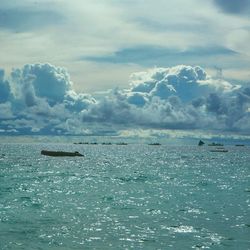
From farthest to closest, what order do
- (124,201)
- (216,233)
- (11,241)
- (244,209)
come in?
1. (124,201)
2. (244,209)
3. (216,233)
4. (11,241)

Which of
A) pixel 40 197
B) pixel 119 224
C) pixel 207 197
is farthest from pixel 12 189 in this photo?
pixel 119 224

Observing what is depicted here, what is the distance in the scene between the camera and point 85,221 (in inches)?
1714

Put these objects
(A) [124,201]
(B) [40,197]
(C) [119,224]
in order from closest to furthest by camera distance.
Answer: (C) [119,224]
(A) [124,201]
(B) [40,197]

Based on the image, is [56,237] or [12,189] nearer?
[56,237]

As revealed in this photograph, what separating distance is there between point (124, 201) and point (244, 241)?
89.8 ft

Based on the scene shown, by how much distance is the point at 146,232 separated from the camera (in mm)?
38281

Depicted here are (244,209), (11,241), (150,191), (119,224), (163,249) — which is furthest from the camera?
(150,191)

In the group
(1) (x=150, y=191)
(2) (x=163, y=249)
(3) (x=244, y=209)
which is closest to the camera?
(2) (x=163, y=249)

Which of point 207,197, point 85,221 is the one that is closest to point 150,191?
point 207,197

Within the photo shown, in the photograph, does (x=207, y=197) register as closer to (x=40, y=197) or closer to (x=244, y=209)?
(x=244, y=209)

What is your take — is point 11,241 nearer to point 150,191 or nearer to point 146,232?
point 146,232

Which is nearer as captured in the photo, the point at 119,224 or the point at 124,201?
the point at 119,224

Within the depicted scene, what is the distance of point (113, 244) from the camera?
111 feet

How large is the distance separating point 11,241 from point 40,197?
30128mm
